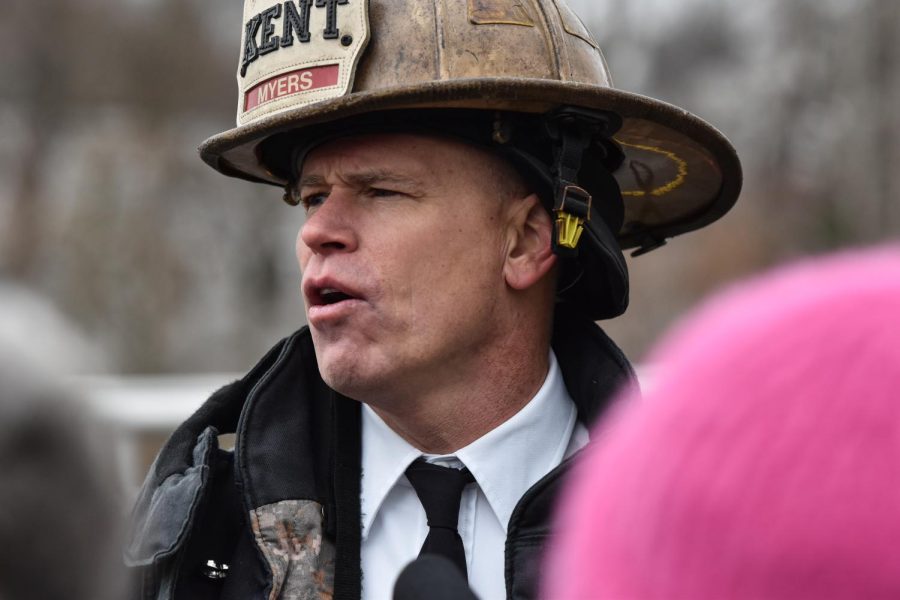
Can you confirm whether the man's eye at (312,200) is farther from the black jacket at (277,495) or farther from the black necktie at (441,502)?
the black necktie at (441,502)

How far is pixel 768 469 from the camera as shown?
39.5 inches

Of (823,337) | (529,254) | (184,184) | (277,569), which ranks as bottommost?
(277,569)

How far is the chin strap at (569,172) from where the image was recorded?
2.88m

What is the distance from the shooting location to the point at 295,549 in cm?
269

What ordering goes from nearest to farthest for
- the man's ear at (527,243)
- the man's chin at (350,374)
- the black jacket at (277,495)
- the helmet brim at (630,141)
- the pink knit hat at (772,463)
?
the pink knit hat at (772,463)
the black jacket at (277,495)
the helmet brim at (630,141)
the man's chin at (350,374)
the man's ear at (527,243)

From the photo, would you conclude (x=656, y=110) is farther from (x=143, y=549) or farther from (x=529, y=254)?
(x=143, y=549)

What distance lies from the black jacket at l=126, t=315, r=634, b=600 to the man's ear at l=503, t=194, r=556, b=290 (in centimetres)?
23

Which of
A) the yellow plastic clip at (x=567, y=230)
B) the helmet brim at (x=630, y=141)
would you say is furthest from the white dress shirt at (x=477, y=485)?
the helmet brim at (x=630, y=141)

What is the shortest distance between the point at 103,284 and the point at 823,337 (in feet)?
52.4

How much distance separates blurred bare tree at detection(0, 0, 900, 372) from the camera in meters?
16.5

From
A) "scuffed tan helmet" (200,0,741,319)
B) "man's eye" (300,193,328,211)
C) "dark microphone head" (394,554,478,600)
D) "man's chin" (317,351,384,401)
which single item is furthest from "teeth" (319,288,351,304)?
"dark microphone head" (394,554,478,600)

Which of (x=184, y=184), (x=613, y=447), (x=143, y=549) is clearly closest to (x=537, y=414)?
(x=143, y=549)

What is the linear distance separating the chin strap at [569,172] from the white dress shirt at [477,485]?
0.41m

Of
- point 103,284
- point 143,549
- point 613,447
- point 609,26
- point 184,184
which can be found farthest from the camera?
point 609,26
